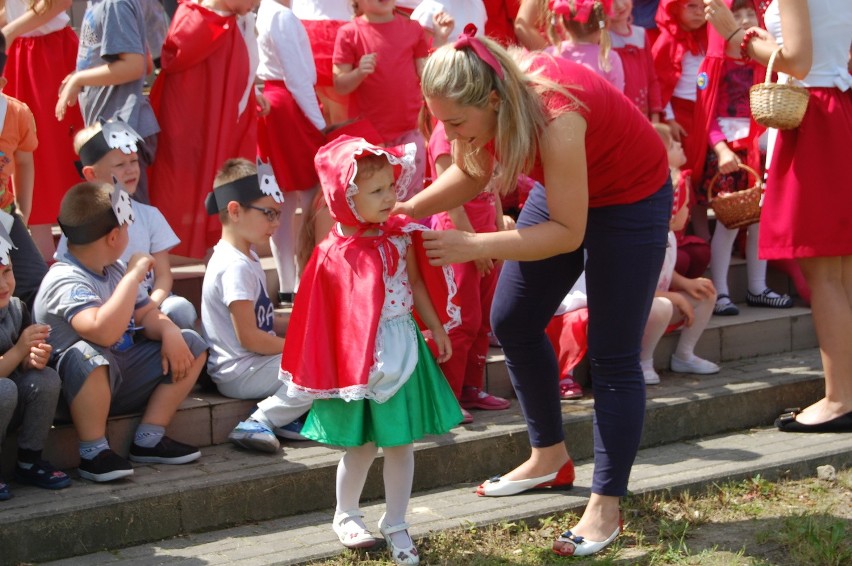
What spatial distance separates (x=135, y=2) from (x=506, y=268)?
2.53 metres

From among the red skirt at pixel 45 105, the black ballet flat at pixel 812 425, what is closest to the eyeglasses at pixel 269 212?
the red skirt at pixel 45 105

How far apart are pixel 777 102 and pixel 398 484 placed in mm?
2439

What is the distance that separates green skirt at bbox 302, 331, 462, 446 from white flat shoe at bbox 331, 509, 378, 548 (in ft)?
0.97

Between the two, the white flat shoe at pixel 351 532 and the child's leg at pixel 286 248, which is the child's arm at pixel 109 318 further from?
the child's leg at pixel 286 248

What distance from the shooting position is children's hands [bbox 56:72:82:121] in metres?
5.82

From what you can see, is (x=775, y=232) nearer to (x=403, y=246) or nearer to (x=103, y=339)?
(x=403, y=246)

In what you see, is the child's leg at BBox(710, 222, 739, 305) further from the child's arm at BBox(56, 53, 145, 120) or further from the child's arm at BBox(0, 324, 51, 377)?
the child's arm at BBox(0, 324, 51, 377)

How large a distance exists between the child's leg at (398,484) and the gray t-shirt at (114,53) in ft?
8.20

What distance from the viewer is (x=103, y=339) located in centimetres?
462

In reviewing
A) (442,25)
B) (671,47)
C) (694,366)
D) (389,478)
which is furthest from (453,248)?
(671,47)

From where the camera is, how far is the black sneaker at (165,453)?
15.6 ft

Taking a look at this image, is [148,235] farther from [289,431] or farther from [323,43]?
[323,43]


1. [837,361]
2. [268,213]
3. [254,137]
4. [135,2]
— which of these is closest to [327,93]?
[254,137]

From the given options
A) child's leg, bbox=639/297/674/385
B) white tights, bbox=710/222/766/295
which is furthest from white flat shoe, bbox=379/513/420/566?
white tights, bbox=710/222/766/295
